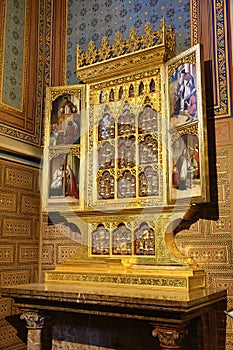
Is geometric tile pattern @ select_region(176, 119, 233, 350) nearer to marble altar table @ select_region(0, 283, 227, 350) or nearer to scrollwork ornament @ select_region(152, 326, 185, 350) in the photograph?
marble altar table @ select_region(0, 283, 227, 350)

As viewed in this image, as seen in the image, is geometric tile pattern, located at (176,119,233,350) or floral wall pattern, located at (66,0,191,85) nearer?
geometric tile pattern, located at (176,119,233,350)

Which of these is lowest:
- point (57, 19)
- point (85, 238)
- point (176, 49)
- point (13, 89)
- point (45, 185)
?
point (85, 238)

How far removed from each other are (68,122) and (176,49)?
4.83ft

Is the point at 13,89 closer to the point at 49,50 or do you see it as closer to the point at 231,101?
the point at 49,50

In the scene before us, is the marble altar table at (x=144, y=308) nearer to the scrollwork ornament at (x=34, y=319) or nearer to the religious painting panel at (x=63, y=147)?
→ the scrollwork ornament at (x=34, y=319)

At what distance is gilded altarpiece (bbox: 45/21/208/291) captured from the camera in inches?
163

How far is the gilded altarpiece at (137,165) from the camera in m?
4.15

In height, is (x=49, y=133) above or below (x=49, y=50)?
below

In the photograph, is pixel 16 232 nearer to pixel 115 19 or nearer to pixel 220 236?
pixel 220 236

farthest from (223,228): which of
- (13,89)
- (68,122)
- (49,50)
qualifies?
(49,50)

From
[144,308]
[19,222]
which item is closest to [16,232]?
[19,222]

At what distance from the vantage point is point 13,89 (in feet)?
17.1

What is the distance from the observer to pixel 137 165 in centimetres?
457

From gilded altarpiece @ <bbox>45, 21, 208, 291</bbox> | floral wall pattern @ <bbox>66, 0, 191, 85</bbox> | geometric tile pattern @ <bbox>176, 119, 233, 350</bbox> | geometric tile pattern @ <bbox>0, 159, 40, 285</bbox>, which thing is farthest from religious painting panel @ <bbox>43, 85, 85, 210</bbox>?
geometric tile pattern @ <bbox>176, 119, 233, 350</bbox>
